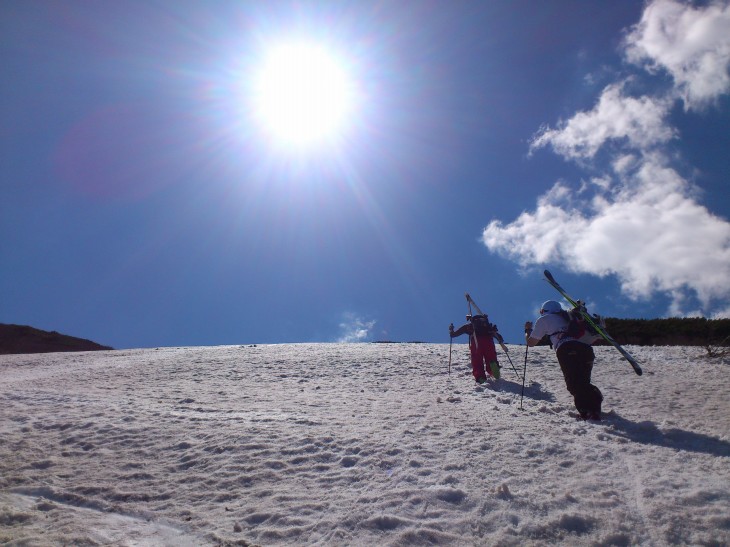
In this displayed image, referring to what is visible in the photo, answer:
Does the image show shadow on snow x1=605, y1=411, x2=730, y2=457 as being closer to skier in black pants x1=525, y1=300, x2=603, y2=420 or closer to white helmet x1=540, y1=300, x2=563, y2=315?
skier in black pants x1=525, y1=300, x2=603, y2=420

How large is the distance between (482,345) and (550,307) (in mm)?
3819

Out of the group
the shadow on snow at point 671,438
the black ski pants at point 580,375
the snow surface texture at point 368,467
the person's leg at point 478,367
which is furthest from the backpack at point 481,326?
the shadow on snow at point 671,438

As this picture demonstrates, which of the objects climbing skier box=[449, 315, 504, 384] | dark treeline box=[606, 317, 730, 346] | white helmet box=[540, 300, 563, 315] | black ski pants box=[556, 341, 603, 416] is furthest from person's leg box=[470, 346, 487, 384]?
dark treeline box=[606, 317, 730, 346]

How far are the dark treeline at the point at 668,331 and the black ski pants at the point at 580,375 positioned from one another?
16.1 metres

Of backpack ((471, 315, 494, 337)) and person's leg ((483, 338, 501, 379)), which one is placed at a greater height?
backpack ((471, 315, 494, 337))

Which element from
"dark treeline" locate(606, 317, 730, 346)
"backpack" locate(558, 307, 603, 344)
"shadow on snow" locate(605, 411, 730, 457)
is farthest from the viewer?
"dark treeline" locate(606, 317, 730, 346)

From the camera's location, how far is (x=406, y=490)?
15.4 feet

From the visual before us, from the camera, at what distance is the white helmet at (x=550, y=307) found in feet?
28.9

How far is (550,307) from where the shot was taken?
8.87m

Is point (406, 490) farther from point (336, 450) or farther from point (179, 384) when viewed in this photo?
point (179, 384)

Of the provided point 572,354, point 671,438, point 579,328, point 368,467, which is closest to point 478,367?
point 579,328

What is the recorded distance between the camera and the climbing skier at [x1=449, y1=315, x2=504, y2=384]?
12234mm

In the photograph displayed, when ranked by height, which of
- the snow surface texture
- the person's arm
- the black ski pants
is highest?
the person's arm

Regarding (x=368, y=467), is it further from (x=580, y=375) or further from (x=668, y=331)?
(x=668, y=331)
